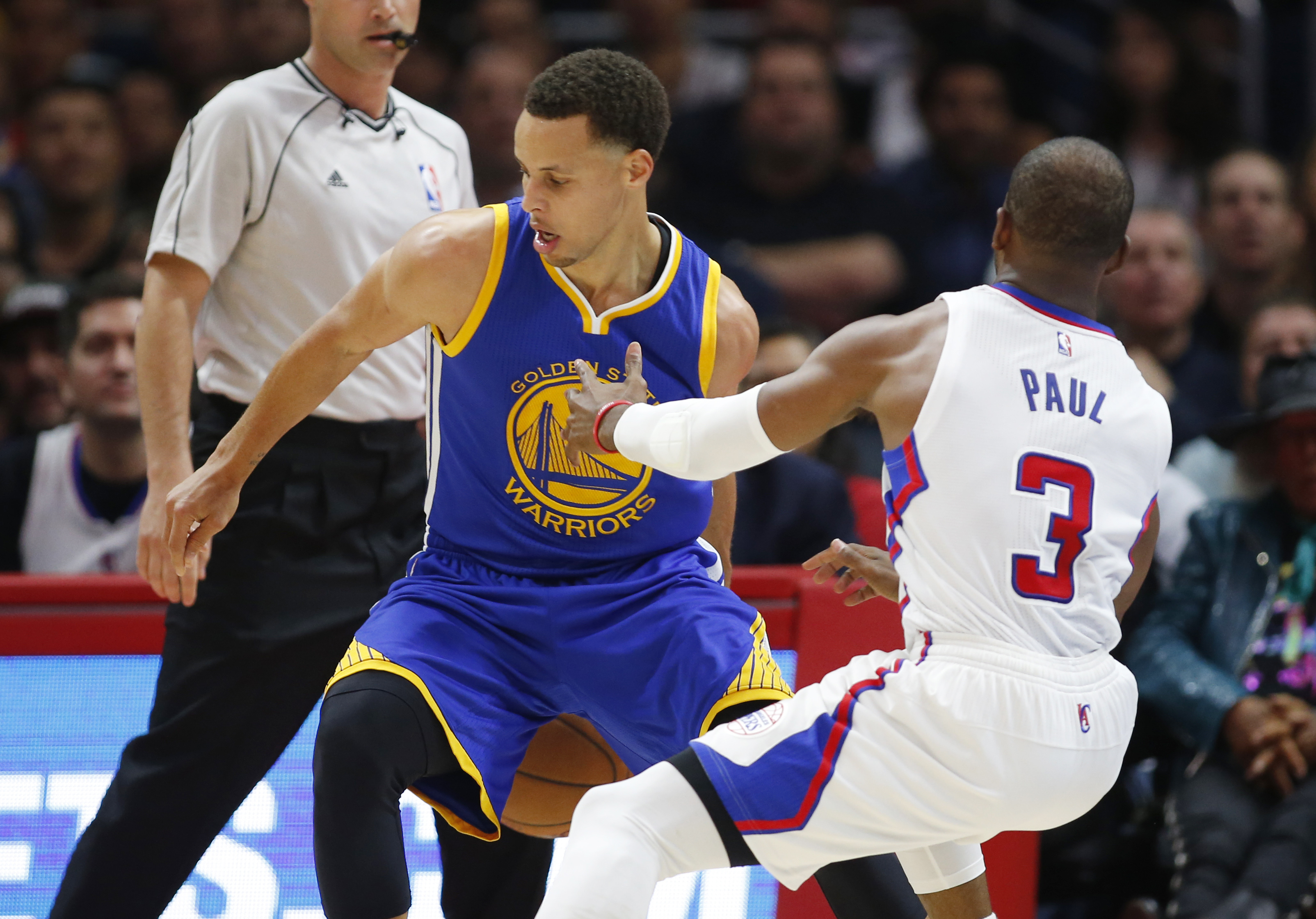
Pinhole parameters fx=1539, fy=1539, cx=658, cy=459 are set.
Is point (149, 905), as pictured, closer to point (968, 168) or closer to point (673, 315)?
point (673, 315)

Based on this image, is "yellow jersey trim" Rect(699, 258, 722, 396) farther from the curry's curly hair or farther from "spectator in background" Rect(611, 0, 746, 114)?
"spectator in background" Rect(611, 0, 746, 114)

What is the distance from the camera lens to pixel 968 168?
278 inches

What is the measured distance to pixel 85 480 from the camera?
14.3ft

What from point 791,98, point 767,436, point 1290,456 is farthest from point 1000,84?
point 767,436

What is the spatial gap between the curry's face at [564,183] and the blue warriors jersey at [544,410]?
0.25 feet

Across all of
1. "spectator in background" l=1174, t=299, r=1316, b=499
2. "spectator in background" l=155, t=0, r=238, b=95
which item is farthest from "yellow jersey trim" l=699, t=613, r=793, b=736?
"spectator in background" l=155, t=0, r=238, b=95

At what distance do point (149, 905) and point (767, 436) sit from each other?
1676 mm

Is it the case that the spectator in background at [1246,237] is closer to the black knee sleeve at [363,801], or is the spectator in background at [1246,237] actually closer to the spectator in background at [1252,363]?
the spectator in background at [1252,363]

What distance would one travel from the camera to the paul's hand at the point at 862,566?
9.25 ft

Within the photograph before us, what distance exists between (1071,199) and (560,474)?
3.56 feet

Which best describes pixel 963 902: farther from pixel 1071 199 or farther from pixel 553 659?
pixel 1071 199

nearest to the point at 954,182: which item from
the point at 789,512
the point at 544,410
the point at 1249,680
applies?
the point at 789,512

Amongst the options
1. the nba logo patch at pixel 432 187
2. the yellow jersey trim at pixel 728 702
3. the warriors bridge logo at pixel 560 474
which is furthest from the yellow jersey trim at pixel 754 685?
the nba logo patch at pixel 432 187

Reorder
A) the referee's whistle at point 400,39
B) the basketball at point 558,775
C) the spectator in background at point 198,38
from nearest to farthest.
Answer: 1. the basketball at point 558,775
2. the referee's whistle at point 400,39
3. the spectator in background at point 198,38
